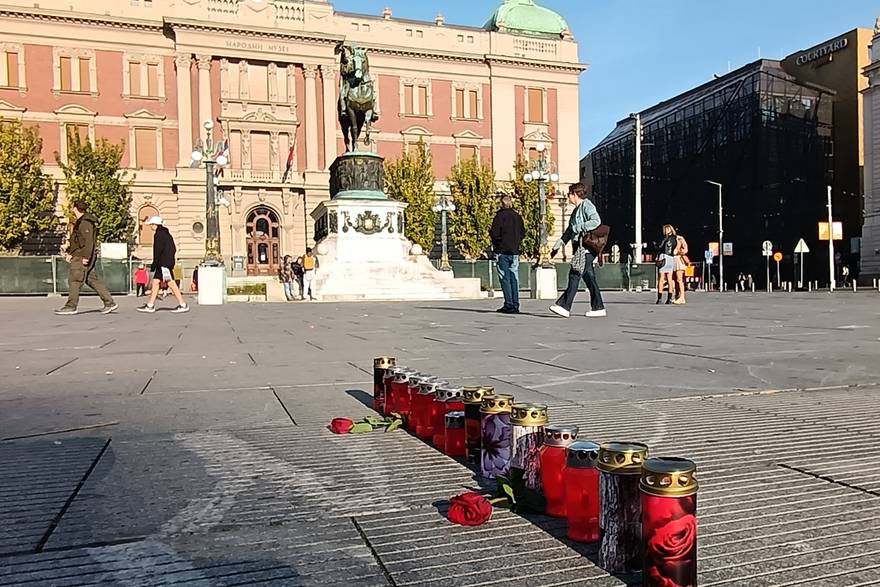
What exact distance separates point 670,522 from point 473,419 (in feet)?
4.12

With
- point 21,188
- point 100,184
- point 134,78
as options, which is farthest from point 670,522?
point 134,78

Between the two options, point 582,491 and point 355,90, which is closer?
point 582,491

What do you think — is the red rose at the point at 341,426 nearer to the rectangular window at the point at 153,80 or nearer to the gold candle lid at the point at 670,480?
the gold candle lid at the point at 670,480

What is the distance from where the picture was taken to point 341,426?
3.47 meters

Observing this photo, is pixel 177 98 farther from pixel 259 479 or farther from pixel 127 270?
pixel 259 479

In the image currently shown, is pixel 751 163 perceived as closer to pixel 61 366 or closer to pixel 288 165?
pixel 288 165

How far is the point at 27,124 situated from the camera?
45062 mm

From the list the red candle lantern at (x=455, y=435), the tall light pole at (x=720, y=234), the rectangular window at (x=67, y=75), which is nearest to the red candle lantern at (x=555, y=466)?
the red candle lantern at (x=455, y=435)

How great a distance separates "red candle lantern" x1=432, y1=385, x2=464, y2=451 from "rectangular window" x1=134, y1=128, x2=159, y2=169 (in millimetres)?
48863

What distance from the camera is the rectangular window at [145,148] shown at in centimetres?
4709

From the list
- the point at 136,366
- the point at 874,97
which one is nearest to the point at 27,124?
the point at 136,366

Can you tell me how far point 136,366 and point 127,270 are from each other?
30186mm

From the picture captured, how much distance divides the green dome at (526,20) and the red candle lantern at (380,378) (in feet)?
190

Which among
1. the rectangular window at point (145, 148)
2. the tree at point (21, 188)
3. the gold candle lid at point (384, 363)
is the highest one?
the rectangular window at point (145, 148)
